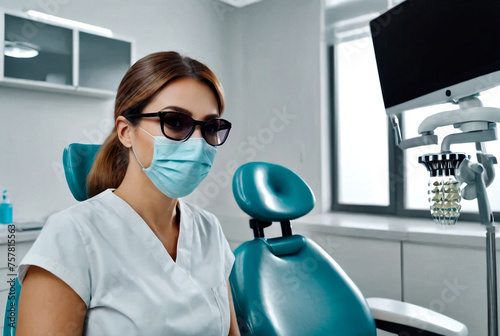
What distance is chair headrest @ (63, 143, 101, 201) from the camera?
113 centimetres

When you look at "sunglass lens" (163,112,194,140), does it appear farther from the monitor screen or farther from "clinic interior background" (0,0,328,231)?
"clinic interior background" (0,0,328,231)

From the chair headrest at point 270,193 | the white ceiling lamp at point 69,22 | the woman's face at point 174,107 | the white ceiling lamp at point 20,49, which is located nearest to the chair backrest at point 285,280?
the chair headrest at point 270,193

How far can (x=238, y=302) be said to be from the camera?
1239mm

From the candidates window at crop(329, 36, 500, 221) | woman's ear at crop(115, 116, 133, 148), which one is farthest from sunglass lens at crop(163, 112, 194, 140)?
window at crop(329, 36, 500, 221)

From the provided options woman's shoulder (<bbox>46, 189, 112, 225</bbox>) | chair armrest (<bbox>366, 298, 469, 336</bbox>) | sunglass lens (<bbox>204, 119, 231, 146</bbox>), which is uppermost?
sunglass lens (<bbox>204, 119, 231, 146</bbox>)

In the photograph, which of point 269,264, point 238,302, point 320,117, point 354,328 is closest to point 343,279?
point 354,328

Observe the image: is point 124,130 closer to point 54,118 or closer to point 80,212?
point 80,212

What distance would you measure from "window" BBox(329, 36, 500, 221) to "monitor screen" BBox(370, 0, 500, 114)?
1.09 metres

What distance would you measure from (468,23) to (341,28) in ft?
6.13

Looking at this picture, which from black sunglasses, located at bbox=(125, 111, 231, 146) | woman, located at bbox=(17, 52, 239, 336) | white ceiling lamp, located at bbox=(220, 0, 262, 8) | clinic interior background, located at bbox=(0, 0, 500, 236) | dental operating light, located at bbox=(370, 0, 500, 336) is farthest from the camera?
white ceiling lamp, located at bbox=(220, 0, 262, 8)

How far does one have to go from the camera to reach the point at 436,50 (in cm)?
137

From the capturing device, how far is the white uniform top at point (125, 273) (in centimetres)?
85

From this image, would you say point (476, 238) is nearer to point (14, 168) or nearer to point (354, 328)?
point (354, 328)

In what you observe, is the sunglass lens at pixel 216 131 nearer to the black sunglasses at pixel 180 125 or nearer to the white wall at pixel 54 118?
the black sunglasses at pixel 180 125
